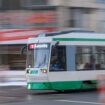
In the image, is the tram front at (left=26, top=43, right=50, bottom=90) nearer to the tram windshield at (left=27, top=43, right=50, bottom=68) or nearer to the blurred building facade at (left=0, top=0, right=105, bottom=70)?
the tram windshield at (left=27, top=43, right=50, bottom=68)

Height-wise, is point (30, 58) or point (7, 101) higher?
point (30, 58)

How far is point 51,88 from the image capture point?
2314 cm

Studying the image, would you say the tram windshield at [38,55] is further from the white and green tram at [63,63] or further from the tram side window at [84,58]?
the tram side window at [84,58]

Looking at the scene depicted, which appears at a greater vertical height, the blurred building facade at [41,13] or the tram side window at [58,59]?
the blurred building facade at [41,13]

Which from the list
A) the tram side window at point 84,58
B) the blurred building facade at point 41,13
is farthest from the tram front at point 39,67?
the blurred building facade at point 41,13

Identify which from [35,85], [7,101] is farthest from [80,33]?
[7,101]

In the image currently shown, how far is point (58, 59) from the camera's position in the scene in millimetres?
23312

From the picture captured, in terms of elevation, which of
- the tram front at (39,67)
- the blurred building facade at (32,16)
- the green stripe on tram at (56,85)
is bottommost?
the green stripe on tram at (56,85)

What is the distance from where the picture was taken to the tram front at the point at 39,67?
75.7 ft

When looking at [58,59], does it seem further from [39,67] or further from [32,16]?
[32,16]

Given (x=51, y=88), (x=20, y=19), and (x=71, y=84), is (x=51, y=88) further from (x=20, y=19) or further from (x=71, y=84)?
(x=20, y=19)

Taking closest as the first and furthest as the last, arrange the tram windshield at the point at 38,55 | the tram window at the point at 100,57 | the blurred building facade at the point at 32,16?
the tram windshield at the point at 38,55 → the tram window at the point at 100,57 → the blurred building facade at the point at 32,16

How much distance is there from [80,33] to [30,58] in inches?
106

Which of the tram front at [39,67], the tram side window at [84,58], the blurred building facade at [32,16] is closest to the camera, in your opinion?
the tram front at [39,67]
